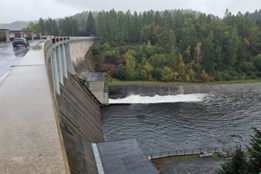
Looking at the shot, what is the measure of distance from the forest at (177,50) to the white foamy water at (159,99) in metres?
7.76

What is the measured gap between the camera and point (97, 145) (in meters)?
18.2

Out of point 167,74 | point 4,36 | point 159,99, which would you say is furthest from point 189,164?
point 167,74

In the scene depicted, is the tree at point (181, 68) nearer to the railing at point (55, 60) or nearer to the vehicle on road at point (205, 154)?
the railing at point (55, 60)

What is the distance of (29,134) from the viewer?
3457mm

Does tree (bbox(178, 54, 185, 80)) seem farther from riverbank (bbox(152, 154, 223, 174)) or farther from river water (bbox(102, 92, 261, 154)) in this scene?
riverbank (bbox(152, 154, 223, 174))

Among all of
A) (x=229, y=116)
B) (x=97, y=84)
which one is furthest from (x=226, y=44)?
(x=97, y=84)

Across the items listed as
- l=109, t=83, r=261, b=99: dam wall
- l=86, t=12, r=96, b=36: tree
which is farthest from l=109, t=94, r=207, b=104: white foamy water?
l=86, t=12, r=96, b=36: tree

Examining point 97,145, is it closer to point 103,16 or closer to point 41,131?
point 41,131

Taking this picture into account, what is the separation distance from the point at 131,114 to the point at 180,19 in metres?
43.0

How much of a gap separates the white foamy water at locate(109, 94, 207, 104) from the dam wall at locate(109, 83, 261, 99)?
73cm

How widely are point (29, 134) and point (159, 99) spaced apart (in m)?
39.0

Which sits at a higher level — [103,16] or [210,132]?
[103,16]

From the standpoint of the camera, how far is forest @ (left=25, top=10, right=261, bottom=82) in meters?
51.7

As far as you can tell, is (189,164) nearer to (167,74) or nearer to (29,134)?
(29,134)
